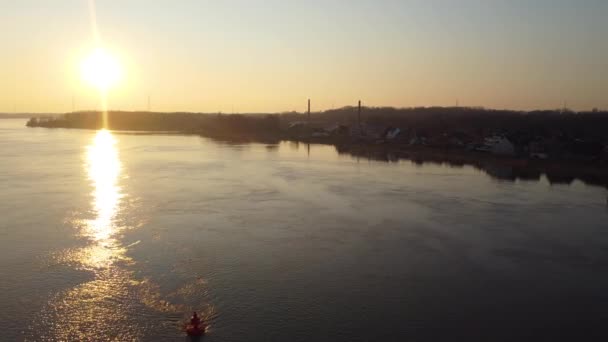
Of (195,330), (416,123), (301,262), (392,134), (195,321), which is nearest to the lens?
(195,330)

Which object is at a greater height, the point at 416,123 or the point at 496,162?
the point at 416,123

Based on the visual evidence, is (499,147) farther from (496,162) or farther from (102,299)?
(102,299)

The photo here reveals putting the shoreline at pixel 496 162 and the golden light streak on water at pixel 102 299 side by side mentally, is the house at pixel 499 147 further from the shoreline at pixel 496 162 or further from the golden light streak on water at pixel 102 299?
the golden light streak on water at pixel 102 299

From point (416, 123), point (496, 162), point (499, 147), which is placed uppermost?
point (416, 123)

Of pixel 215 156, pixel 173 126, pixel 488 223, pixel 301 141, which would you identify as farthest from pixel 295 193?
pixel 173 126

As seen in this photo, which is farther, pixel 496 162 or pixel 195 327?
pixel 496 162

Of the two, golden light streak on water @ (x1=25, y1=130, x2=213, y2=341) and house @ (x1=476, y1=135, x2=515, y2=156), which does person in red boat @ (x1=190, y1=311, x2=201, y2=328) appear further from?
house @ (x1=476, y1=135, x2=515, y2=156)

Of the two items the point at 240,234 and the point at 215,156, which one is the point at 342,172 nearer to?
the point at 215,156

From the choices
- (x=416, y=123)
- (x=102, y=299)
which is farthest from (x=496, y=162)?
(x=416, y=123)
